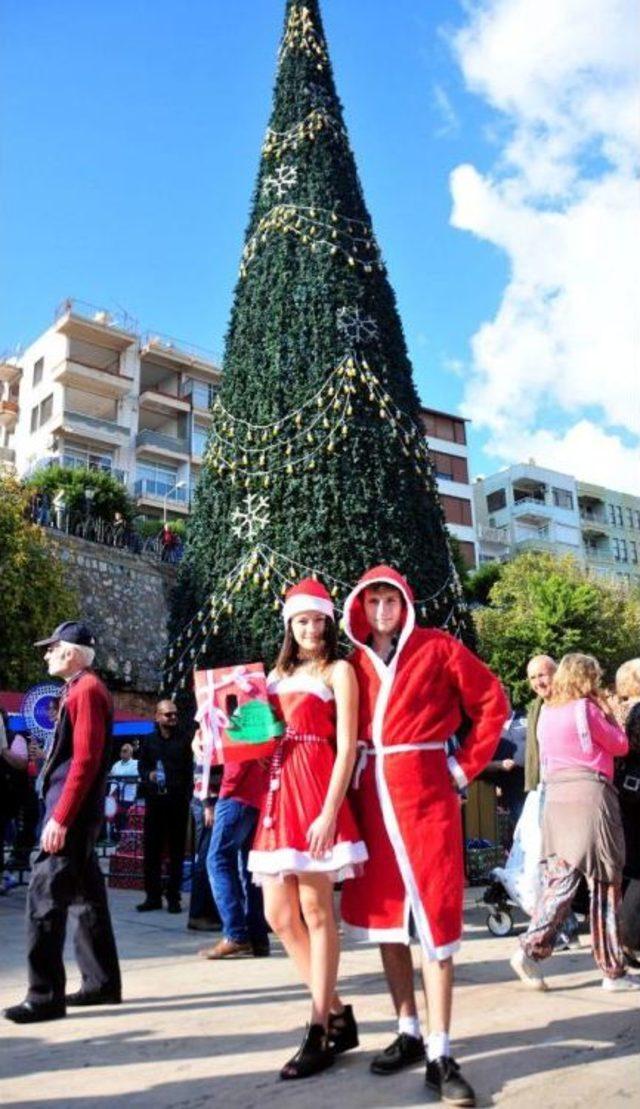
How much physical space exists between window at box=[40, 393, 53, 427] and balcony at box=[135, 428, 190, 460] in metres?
4.14

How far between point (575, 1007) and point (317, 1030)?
5.32ft

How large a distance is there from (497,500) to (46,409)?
1286 inches

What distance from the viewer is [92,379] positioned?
42.1 m

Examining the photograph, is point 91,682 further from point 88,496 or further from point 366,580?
point 88,496

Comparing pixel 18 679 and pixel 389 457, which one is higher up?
pixel 389 457

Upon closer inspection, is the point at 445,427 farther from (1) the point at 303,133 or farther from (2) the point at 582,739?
(2) the point at 582,739

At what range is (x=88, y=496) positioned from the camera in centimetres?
2958

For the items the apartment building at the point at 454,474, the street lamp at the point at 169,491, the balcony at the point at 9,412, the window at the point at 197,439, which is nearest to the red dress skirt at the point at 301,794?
the street lamp at the point at 169,491

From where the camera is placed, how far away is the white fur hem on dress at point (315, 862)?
3.25m

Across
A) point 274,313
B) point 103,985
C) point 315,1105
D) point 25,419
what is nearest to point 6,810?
point 103,985

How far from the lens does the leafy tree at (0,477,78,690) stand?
20.3m

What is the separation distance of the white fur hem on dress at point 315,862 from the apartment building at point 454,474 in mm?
47599

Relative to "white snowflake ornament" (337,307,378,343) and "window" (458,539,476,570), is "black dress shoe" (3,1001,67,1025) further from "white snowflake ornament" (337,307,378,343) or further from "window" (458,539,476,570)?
"window" (458,539,476,570)

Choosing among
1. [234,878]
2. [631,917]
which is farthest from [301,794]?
[631,917]
